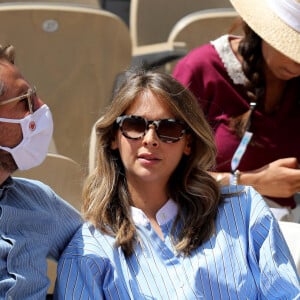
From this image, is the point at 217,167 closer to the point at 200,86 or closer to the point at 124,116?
the point at 200,86

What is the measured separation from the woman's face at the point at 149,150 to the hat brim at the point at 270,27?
2.09 feet

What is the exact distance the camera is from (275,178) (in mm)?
3316

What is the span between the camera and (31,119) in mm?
2572

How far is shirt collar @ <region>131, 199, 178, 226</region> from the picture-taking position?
8.86 ft

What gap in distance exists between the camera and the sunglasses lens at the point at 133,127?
8.83 ft

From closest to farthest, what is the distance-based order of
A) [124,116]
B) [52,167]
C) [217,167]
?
[124,116] < [52,167] < [217,167]

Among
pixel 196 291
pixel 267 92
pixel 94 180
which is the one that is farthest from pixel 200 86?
pixel 196 291

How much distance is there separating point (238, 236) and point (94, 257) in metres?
0.39

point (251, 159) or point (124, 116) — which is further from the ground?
point (124, 116)

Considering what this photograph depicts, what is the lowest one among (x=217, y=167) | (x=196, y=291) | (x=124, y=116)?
(x=217, y=167)

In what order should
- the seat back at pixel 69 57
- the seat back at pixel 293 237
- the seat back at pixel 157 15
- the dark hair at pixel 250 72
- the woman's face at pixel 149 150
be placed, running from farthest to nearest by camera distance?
1. the seat back at pixel 157 15
2. the seat back at pixel 69 57
3. the dark hair at pixel 250 72
4. the seat back at pixel 293 237
5. the woman's face at pixel 149 150

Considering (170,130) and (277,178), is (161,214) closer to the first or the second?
(170,130)

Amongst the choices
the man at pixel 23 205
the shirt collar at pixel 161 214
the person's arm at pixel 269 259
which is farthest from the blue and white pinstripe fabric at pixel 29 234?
the person's arm at pixel 269 259

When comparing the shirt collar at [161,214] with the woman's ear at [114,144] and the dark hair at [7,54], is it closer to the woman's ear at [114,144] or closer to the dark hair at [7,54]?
the woman's ear at [114,144]
